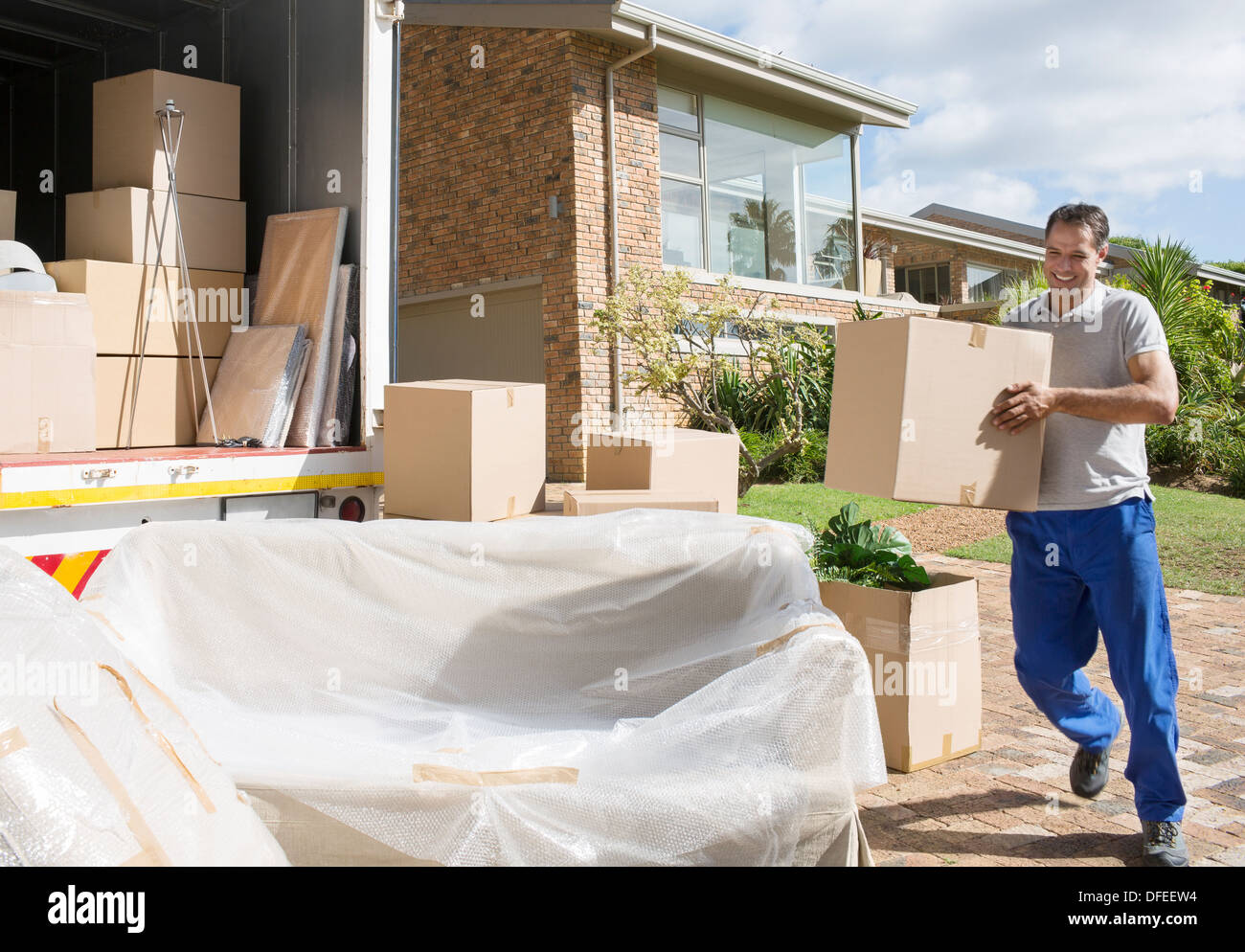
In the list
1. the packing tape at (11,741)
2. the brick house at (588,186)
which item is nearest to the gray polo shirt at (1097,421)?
the packing tape at (11,741)

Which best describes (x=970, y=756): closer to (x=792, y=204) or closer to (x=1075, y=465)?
(x=1075, y=465)

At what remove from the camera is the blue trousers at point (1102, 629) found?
2.88 m

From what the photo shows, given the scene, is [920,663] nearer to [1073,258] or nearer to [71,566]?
[1073,258]

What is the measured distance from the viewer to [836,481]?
11.0ft

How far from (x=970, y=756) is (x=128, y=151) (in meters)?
4.79

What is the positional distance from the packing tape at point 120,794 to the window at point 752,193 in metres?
10.6

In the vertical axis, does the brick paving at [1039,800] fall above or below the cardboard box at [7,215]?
below

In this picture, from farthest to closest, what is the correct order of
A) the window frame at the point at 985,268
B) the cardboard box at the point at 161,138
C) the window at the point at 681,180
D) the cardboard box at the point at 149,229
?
the window frame at the point at 985,268 < the window at the point at 681,180 < the cardboard box at the point at 161,138 < the cardboard box at the point at 149,229

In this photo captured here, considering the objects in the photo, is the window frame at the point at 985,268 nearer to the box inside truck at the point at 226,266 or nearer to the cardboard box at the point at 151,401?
the box inside truck at the point at 226,266

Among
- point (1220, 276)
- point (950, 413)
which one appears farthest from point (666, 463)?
point (1220, 276)

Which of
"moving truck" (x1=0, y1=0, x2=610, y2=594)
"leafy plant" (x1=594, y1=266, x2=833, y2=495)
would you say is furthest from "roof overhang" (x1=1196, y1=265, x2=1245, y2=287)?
"moving truck" (x1=0, y1=0, x2=610, y2=594)

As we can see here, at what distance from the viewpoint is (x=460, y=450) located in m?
4.29

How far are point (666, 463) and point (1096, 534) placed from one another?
2066mm

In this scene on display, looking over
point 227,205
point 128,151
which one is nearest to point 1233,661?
point 227,205
